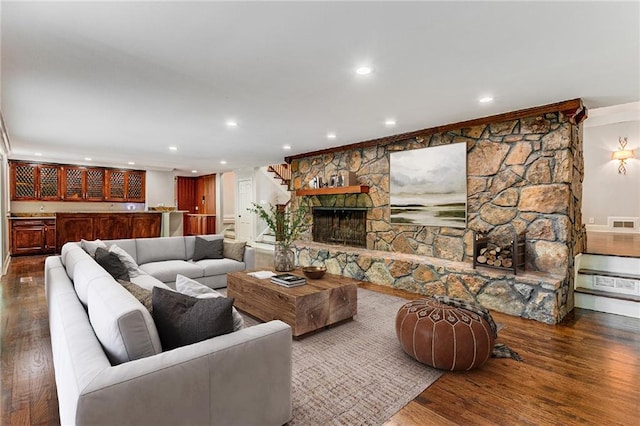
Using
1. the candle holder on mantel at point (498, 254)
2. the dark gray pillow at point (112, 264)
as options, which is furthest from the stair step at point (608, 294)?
the dark gray pillow at point (112, 264)

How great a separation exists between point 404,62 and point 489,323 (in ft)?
7.23

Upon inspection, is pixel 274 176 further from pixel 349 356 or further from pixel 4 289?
pixel 349 356

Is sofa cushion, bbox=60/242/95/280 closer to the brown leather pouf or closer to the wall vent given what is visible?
the brown leather pouf

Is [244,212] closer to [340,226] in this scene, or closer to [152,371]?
→ [340,226]

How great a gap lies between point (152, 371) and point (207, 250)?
3.77 metres

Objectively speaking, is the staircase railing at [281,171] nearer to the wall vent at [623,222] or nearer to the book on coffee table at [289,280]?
the book on coffee table at [289,280]

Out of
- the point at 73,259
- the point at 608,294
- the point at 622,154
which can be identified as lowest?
the point at 608,294

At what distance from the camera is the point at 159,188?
389 inches

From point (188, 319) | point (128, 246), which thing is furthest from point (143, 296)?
point (128, 246)

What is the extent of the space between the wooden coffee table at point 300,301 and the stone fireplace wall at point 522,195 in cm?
173

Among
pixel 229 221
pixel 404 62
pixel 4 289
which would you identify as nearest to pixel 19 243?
pixel 4 289

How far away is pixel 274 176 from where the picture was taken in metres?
8.90

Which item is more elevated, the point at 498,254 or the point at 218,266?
the point at 498,254

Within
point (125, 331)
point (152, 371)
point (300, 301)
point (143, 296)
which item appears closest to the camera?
point (152, 371)
